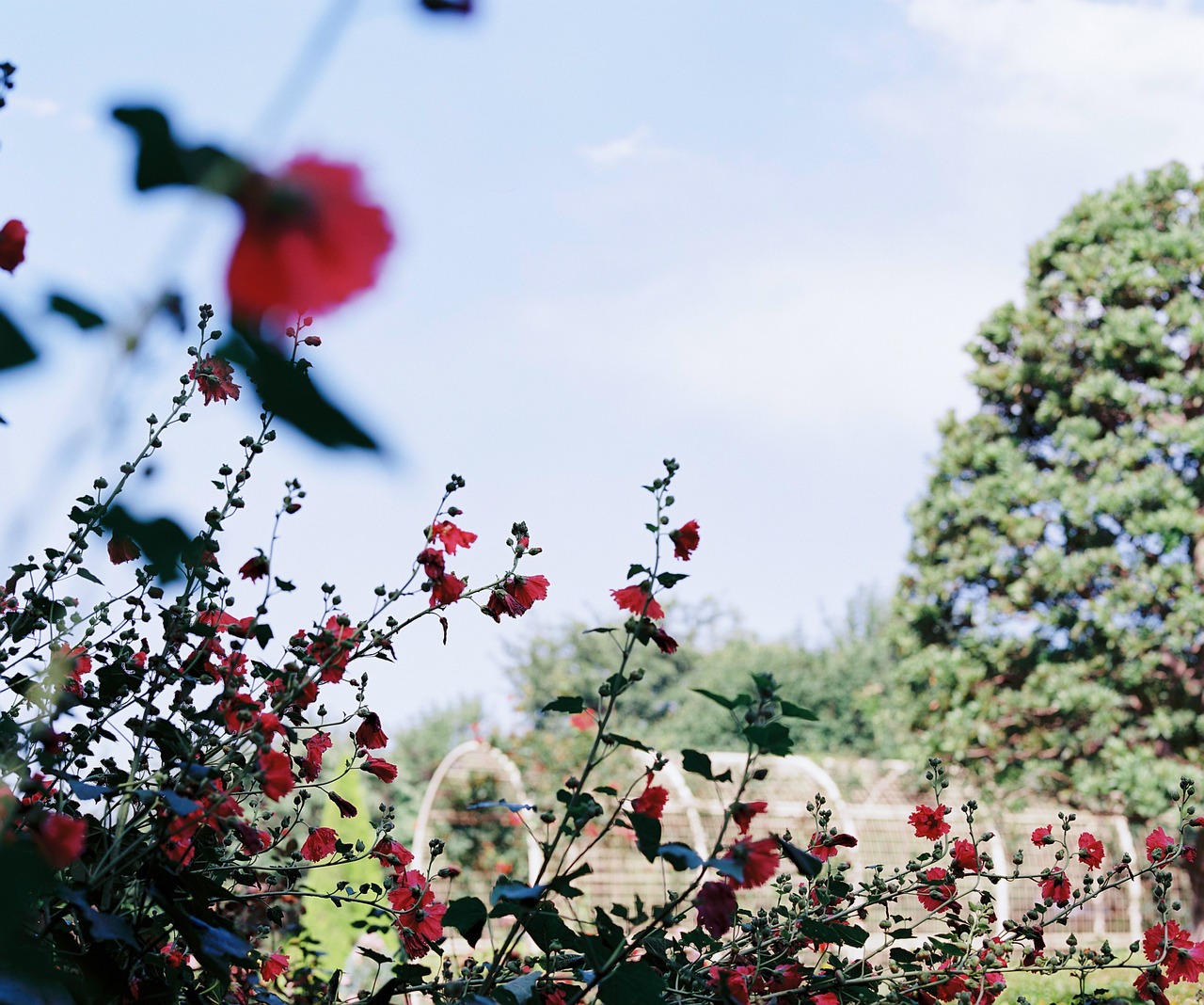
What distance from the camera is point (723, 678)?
21406mm

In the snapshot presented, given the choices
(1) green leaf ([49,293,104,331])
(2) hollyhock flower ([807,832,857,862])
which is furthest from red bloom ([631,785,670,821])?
(1) green leaf ([49,293,104,331])

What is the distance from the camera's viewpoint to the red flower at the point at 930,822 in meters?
2.01

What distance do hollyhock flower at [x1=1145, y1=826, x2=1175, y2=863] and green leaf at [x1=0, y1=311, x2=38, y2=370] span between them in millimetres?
1981

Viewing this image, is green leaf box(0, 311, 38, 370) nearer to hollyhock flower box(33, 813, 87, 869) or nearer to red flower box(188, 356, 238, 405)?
hollyhock flower box(33, 813, 87, 869)

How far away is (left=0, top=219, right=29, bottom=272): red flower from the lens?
43.7 inches

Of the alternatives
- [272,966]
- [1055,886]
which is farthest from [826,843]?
[272,966]

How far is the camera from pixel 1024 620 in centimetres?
950

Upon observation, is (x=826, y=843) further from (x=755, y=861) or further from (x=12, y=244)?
(x=12, y=244)

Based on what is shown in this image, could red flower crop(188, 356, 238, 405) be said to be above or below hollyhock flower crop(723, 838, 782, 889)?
above

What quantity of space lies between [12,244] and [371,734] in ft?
2.91

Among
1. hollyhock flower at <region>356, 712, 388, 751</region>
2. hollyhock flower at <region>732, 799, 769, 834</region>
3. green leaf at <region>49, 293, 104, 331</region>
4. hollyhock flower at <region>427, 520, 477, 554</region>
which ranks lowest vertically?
green leaf at <region>49, 293, 104, 331</region>

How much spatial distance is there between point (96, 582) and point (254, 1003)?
71cm

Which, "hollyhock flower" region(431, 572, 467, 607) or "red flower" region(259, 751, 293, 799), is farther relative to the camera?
"hollyhock flower" region(431, 572, 467, 607)

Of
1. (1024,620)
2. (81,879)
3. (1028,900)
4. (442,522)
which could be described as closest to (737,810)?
(442,522)
